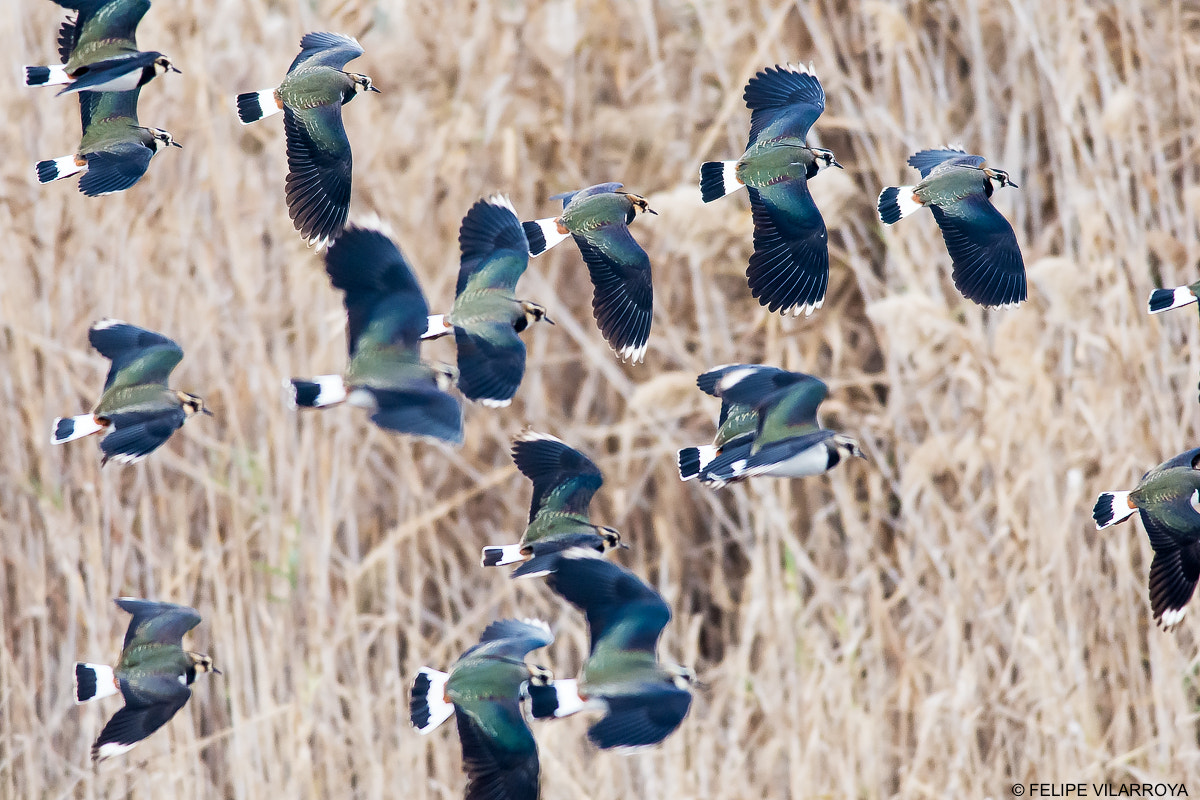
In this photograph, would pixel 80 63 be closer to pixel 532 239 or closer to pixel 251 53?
pixel 532 239

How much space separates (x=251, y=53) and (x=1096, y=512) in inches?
84.3

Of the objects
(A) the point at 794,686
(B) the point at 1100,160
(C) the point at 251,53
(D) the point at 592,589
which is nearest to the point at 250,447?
(C) the point at 251,53

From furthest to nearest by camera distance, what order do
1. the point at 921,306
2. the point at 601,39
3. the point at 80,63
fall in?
the point at 601,39 → the point at 921,306 → the point at 80,63

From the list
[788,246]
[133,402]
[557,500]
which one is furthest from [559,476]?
[133,402]

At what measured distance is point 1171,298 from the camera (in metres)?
1.75

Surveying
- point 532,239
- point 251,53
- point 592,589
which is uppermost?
point 251,53

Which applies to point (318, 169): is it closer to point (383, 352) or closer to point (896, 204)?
point (383, 352)

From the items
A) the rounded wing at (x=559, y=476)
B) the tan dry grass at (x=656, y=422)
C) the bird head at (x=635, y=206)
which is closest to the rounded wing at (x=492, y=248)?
the bird head at (x=635, y=206)

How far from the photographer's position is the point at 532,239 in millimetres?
1740

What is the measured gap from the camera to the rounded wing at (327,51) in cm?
167

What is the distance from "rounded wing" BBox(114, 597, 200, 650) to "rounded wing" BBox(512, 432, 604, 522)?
470 millimetres

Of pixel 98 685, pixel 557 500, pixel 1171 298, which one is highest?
pixel 1171 298

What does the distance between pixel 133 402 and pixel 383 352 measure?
33 centimetres

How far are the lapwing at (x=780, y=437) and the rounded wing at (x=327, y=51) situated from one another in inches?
22.3
